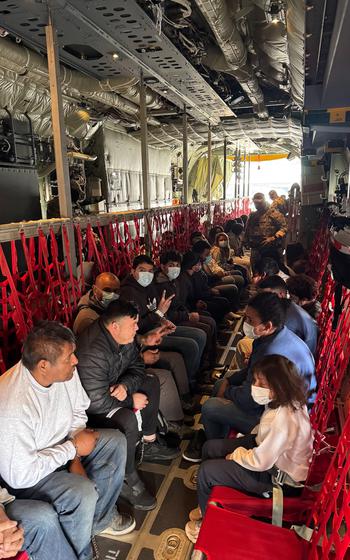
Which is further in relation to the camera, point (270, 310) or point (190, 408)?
point (190, 408)

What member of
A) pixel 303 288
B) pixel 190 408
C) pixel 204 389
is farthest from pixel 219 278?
pixel 190 408

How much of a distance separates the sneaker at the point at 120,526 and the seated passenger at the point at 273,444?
45 cm

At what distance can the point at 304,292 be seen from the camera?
10.4 feet

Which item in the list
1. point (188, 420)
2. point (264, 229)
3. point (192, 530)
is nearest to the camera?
point (192, 530)

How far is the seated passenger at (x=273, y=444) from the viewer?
1.62m

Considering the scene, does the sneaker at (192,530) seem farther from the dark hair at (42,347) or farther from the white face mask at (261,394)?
the dark hair at (42,347)

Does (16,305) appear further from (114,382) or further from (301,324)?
(301,324)

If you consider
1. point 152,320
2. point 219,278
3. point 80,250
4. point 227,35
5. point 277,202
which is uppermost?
point 227,35

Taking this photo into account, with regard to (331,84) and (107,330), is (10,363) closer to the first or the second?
(107,330)

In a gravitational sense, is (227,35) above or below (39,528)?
above

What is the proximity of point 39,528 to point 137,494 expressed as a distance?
75 centimetres

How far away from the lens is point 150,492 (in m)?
2.19

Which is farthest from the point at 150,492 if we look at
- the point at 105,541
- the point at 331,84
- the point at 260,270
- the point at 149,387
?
the point at 331,84

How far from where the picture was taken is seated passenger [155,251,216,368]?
11.7 feet
